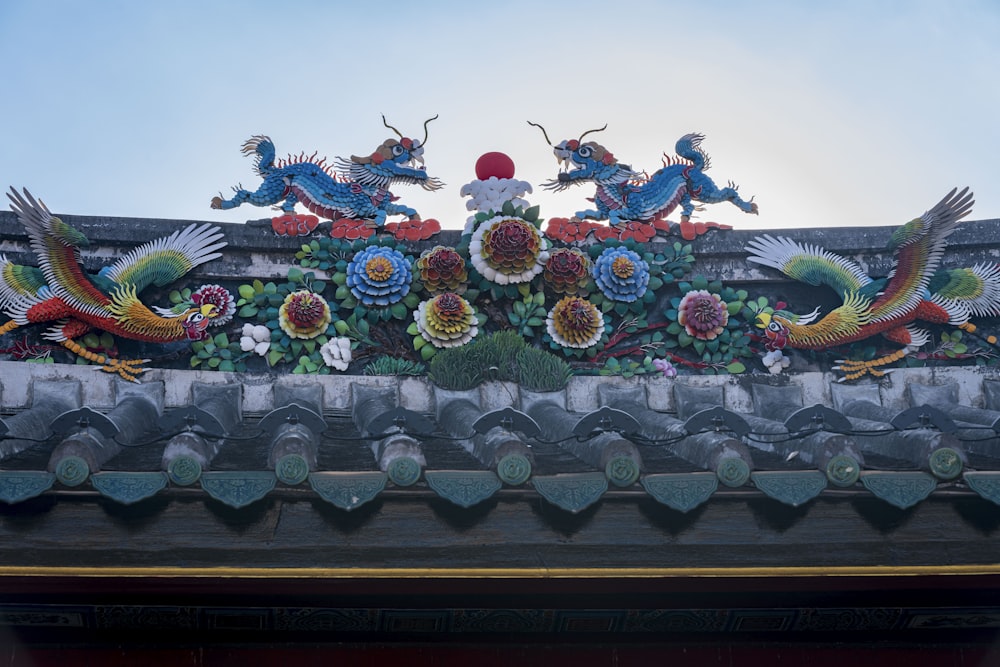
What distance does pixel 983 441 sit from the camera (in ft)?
20.1

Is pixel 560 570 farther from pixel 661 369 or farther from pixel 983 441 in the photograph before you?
pixel 661 369

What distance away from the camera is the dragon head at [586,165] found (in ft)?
29.6

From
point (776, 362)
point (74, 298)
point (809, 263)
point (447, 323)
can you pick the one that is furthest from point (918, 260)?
point (74, 298)

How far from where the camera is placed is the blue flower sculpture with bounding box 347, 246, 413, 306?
8.32 m

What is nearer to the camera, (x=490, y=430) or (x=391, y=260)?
(x=490, y=430)

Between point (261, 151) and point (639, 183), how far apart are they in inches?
122

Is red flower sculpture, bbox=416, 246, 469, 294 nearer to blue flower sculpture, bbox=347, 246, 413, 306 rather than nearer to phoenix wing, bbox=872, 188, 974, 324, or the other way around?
blue flower sculpture, bbox=347, 246, 413, 306

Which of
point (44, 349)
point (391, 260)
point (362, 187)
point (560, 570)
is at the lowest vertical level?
point (560, 570)

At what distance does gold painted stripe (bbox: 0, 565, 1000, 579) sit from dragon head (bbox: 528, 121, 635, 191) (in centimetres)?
435

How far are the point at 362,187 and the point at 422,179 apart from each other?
1.69 feet

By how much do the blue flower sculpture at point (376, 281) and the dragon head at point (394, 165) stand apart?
2.84ft

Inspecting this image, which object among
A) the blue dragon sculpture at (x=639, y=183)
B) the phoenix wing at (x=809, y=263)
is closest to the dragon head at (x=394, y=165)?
the blue dragon sculpture at (x=639, y=183)

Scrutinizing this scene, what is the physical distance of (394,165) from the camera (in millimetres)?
9000
